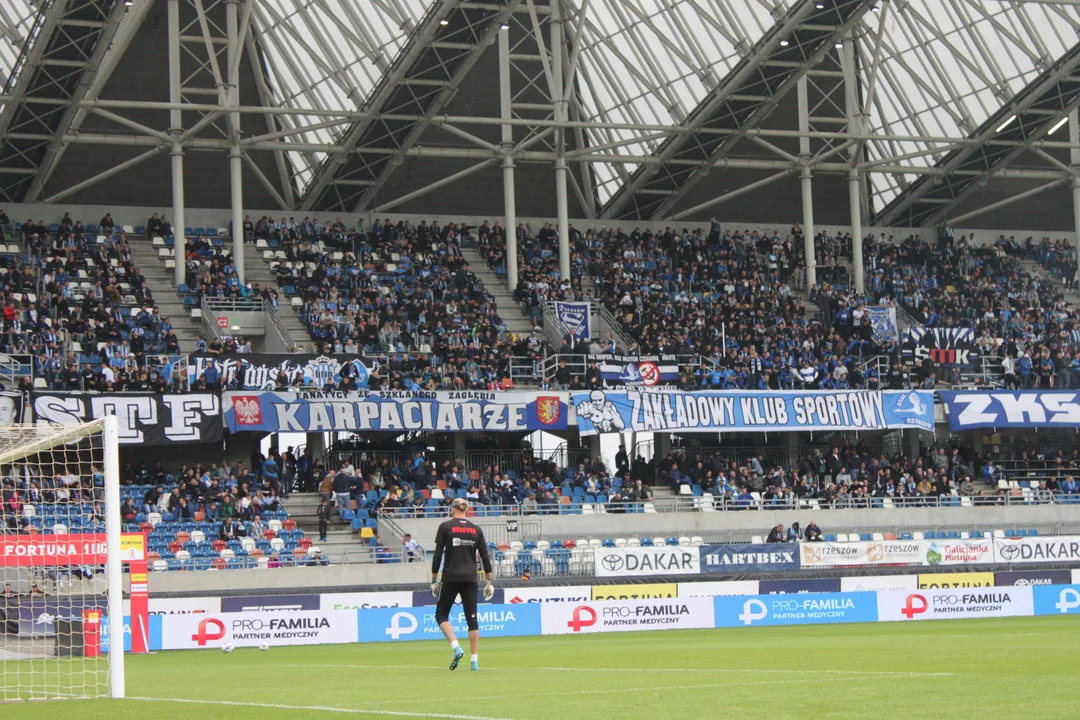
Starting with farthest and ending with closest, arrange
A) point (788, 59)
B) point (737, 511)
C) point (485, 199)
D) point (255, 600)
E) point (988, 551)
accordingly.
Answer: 1. point (485, 199)
2. point (788, 59)
3. point (737, 511)
4. point (988, 551)
5. point (255, 600)

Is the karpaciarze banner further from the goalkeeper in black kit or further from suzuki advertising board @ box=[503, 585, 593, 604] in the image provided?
the goalkeeper in black kit

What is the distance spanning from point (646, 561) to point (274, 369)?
485 inches

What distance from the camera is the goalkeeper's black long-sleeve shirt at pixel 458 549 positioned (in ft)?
48.9

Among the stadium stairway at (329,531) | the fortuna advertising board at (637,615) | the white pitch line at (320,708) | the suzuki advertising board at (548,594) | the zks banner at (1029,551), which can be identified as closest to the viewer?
the white pitch line at (320,708)

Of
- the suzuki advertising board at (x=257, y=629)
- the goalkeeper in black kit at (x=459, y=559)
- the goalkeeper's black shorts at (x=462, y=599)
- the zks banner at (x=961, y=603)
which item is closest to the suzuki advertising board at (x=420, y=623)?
the suzuki advertising board at (x=257, y=629)

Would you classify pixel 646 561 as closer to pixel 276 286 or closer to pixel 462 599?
pixel 276 286

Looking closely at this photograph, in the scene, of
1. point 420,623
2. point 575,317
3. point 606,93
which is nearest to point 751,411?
point 575,317

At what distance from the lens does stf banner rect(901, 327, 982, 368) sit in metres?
51.6

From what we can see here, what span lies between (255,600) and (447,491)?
1175 centimetres

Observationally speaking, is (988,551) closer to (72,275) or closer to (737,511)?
(737,511)

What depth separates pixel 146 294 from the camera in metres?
47.4

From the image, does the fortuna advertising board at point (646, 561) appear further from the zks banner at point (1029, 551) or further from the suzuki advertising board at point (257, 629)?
the suzuki advertising board at point (257, 629)

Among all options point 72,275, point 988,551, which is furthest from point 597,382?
point 72,275

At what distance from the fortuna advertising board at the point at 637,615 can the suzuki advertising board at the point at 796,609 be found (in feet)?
1.41
